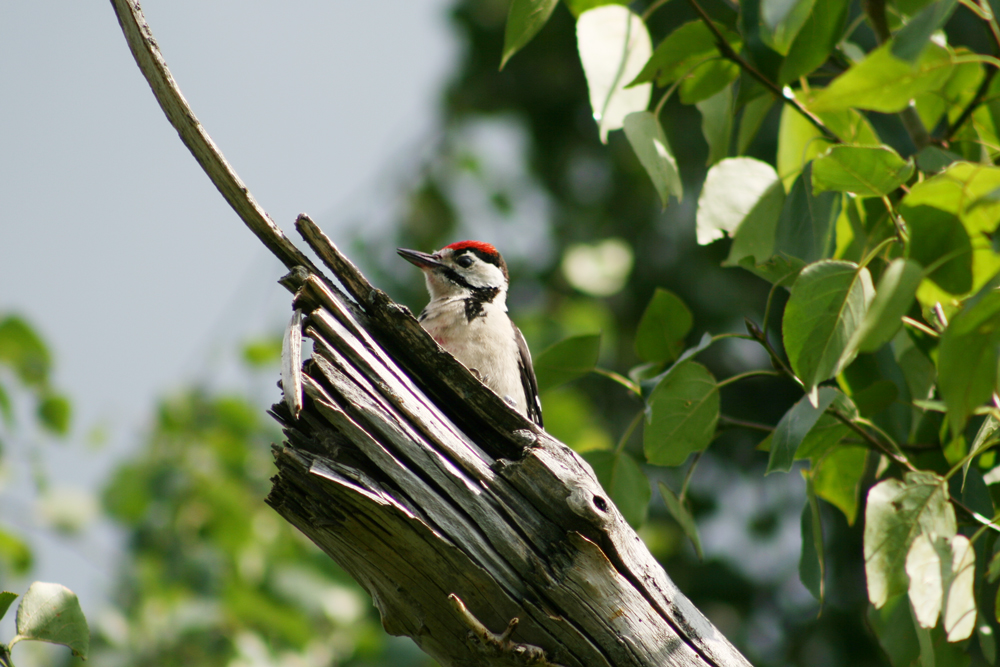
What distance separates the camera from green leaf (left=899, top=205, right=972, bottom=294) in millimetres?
1559

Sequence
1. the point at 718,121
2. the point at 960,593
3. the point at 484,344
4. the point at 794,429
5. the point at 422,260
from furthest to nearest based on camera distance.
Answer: the point at 422,260
the point at 484,344
the point at 718,121
the point at 794,429
the point at 960,593

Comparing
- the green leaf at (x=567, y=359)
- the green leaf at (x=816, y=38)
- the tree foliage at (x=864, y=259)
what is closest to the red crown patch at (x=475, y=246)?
the green leaf at (x=567, y=359)

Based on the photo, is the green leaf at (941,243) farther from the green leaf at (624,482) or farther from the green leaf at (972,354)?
the green leaf at (624,482)

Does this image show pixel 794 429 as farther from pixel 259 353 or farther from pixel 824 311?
pixel 259 353

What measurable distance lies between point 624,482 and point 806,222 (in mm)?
982

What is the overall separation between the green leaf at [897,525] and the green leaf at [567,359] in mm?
1053

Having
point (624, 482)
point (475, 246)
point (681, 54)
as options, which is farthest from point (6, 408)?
point (681, 54)

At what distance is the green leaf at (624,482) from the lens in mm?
2568

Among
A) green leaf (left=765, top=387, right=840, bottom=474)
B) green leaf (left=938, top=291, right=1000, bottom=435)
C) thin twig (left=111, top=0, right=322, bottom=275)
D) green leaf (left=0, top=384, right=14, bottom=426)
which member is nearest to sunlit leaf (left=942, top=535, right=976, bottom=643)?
green leaf (left=765, top=387, right=840, bottom=474)

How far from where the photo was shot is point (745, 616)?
24.6 ft

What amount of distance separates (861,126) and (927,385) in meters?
0.81

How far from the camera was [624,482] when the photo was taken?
259 cm

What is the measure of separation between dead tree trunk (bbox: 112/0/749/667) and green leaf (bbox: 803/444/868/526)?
2.16 ft

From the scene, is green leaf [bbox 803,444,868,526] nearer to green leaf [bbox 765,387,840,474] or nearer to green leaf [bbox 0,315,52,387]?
green leaf [bbox 765,387,840,474]
